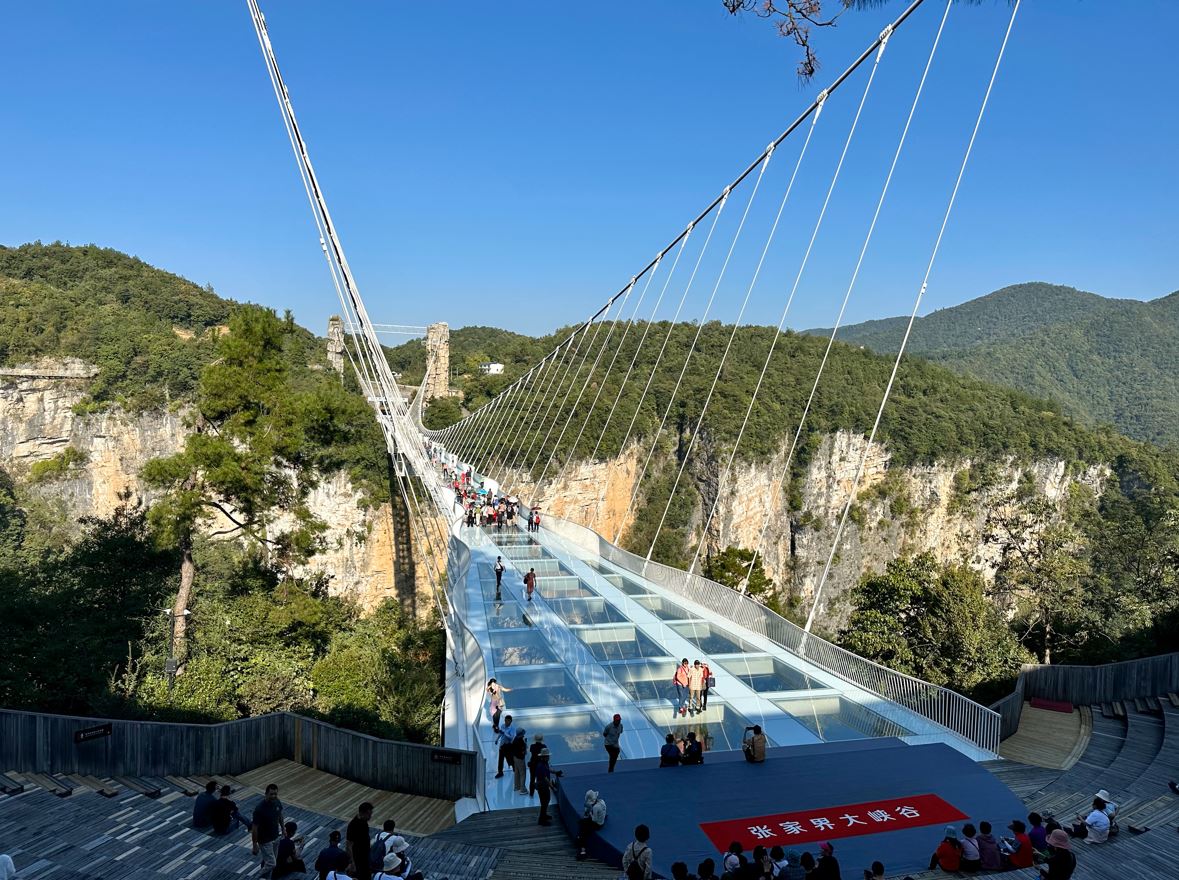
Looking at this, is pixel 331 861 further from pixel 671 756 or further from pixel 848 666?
pixel 848 666

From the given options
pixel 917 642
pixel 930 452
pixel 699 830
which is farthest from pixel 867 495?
pixel 699 830

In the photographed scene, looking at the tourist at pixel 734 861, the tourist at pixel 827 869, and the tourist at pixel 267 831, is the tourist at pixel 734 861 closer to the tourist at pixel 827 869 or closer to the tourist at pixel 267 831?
the tourist at pixel 827 869

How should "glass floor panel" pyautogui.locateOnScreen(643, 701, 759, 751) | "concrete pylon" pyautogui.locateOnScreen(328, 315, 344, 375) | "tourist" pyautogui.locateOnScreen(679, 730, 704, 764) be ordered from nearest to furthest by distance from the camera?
"tourist" pyautogui.locateOnScreen(679, 730, 704, 764) < "glass floor panel" pyautogui.locateOnScreen(643, 701, 759, 751) < "concrete pylon" pyautogui.locateOnScreen(328, 315, 344, 375)

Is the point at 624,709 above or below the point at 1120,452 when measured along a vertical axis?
below

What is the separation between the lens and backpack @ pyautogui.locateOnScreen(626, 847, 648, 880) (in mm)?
5430

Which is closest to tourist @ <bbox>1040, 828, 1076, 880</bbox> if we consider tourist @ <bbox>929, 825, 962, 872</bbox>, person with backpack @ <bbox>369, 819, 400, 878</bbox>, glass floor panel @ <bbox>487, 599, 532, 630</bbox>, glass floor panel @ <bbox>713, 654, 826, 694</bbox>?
tourist @ <bbox>929, 825, 962, 872</bbox>

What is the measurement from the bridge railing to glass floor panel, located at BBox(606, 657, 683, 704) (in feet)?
5.60

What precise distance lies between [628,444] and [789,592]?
1513 cm

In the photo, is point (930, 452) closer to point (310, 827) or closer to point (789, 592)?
point (789, 592)

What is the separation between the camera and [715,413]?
51031mm

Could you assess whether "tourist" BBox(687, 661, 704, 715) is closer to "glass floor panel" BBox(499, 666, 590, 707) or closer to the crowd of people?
"glass floor panel" BBox(499, 666, 590, 707)

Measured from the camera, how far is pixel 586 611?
42.9ft

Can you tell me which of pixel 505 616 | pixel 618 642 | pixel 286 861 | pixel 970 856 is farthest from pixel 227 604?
pixel 970 856

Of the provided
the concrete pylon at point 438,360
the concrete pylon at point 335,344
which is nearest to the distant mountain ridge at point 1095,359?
the concrete pylon at point 438,360
